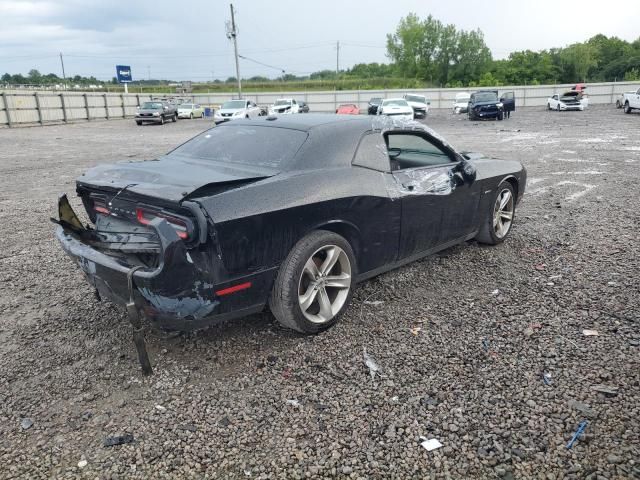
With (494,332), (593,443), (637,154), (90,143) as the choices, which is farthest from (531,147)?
(90,143)

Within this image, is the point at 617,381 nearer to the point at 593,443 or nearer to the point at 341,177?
the point at 593,443

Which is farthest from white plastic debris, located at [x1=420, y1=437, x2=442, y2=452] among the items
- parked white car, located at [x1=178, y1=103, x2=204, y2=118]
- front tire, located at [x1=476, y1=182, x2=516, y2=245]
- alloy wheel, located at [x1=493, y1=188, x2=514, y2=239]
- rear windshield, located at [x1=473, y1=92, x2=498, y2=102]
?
parked white car, located at [x1=178, y1=103, x2=204, y2=118]

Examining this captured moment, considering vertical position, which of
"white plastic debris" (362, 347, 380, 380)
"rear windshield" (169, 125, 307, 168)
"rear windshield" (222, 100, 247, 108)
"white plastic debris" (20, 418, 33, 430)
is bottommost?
"white plastic debris" (362, 347, 380, 380)

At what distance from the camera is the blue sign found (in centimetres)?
5434

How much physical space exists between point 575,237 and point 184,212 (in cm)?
480

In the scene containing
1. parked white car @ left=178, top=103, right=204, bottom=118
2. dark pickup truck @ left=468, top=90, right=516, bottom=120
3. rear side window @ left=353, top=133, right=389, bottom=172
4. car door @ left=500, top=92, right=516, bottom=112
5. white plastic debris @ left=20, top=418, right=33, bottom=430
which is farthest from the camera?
parked white car @ left=178, top=103, right=204, bottom=118

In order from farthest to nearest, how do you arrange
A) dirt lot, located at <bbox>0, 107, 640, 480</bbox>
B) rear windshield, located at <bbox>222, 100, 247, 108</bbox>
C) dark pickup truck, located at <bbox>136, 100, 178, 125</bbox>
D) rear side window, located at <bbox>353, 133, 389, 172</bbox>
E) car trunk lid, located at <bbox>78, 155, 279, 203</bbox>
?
dark pickup truck, located at <bbox>136, 100, 178, 125</bbox>, rear windshield, located at <bbox>222, 100, 247, 108</bbox>, rear side window, located at <bbox>353, 133, 389, 172</bbox>, car trunk lid, located at <bbox>78, 155, 279, 203</bbox>, dirt lot, located at <bbox>0, 107, 640, 480</bbox>

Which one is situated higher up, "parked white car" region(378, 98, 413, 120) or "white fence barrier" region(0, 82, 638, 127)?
"white fence barrier" region(0, 82, 638, 127)

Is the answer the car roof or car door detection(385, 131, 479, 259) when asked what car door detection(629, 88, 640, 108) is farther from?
the car roof

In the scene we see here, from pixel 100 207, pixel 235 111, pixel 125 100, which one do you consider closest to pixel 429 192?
pixel 100 207

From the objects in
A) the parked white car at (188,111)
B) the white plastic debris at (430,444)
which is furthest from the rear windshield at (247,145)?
the parked white car at (188,111)

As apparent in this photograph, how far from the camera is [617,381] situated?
305 centimetres

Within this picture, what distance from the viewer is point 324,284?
3631 mm

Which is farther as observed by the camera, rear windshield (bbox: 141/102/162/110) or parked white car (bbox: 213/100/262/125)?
rear windshield (bbox: 141/102/162/110)
